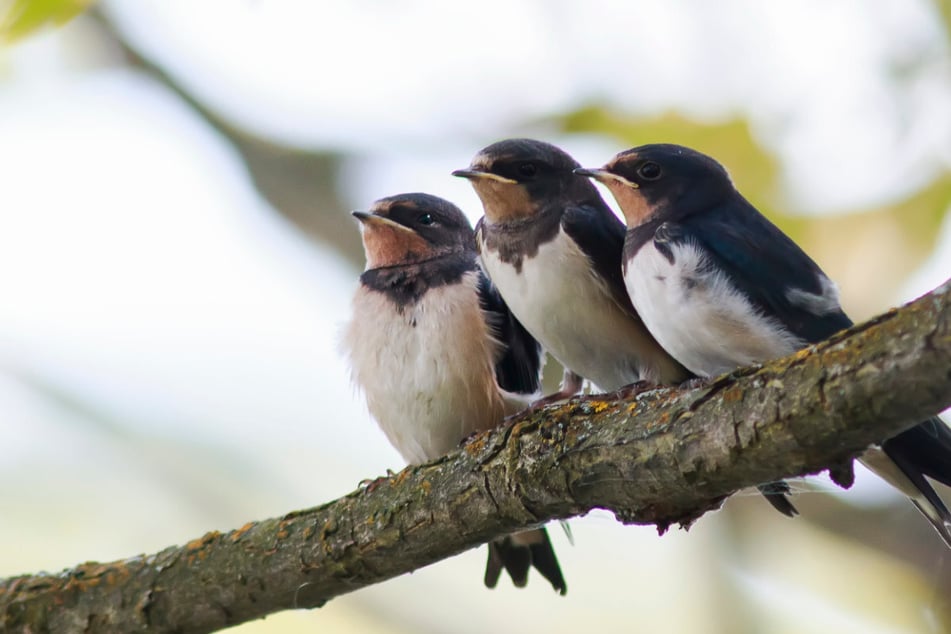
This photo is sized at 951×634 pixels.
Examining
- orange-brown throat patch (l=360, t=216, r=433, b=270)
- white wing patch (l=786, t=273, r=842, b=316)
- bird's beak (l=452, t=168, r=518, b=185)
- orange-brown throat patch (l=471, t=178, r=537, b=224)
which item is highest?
orange-brown throat patch (l=360, t=216, r=433, b=270)

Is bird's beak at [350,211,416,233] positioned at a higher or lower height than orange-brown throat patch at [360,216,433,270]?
higher

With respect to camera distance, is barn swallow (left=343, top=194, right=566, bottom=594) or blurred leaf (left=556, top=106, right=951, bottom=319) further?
blurred leaf (left=556, top=106, right=951, bottom=319)

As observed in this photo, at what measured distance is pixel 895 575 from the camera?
3500 mm

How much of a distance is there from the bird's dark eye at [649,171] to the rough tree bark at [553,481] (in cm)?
59

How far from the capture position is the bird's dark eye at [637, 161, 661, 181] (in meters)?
2.59

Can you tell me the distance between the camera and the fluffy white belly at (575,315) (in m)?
2.67

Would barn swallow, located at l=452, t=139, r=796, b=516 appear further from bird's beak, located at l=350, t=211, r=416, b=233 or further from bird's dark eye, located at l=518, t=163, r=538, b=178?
bird's beak, located at l=350, t=211, r=416, b=233

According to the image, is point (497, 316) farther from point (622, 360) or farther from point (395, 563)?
point (395, 563)

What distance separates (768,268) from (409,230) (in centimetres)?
109

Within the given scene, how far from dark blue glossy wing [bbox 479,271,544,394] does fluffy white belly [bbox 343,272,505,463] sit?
6 cm

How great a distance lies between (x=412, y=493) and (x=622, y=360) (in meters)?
0.61

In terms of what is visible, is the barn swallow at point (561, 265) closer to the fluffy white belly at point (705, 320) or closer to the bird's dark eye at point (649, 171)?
the bird's dark eye at point (649, 171)

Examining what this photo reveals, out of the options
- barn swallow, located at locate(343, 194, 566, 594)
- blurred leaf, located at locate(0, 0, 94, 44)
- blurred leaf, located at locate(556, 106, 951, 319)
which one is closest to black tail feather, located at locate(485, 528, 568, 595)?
barn swallow, located at locate(343, 194, 566, 594)

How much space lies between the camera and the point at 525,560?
3.25 m
